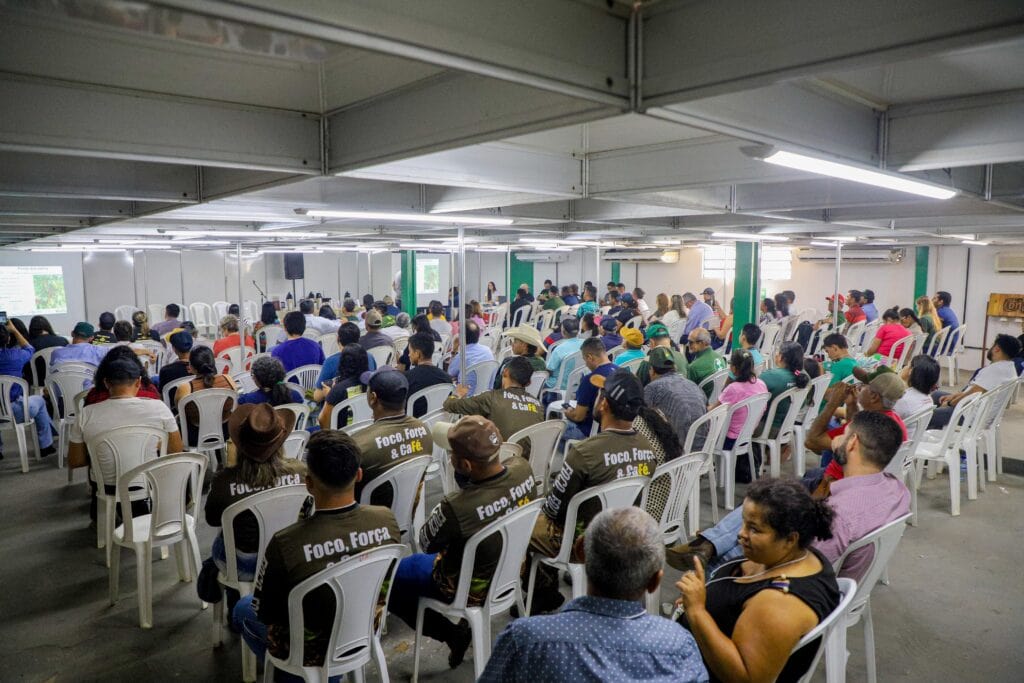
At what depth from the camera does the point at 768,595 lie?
6.29 feet

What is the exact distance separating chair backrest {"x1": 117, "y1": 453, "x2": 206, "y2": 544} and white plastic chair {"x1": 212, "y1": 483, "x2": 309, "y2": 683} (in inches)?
26.8

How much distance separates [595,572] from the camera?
5.30 feet

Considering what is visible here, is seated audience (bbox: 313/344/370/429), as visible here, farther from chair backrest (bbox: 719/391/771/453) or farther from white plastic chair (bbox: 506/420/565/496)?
chair backrest (bbox: 719/391/771/453)

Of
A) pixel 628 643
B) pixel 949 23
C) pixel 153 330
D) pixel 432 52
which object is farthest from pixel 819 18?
pixel 153 330

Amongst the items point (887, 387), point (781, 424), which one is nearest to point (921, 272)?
point (781, 424)

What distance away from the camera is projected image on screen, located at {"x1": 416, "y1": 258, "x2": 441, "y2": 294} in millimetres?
19781

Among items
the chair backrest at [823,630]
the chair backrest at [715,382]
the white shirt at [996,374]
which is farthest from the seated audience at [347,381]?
the white shirt at [996,374]

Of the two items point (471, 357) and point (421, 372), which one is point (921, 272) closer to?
point (471, 357)

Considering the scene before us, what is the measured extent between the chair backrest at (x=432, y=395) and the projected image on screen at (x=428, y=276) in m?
14.7

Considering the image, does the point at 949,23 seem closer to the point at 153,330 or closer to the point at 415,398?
the point at 415,398

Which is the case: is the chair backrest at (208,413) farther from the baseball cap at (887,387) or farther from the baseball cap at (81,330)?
the baseball cap at (887,387)

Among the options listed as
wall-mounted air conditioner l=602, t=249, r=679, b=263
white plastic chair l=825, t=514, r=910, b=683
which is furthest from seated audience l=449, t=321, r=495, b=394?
wall-mounted air conditioner l=602, t=249, r=679, b=263

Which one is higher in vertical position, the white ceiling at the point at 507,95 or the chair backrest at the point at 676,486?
the white ceiling at the point at 507,95

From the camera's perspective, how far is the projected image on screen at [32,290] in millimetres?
13039
